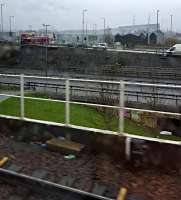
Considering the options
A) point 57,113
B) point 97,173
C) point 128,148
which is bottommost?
point 57,113

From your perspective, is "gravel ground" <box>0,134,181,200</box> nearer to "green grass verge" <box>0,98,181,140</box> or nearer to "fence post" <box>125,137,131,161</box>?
"fence post" <box>125,137,131,161</box>

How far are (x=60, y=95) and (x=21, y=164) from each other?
83.2ft

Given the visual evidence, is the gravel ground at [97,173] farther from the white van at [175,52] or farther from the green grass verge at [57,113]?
the white van at [175,52]

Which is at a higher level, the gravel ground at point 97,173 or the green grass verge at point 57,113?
the gravel ground at point 97,173

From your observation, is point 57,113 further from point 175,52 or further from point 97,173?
point 175,52

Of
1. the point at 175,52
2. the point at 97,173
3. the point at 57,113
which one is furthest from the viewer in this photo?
the point at 175,52

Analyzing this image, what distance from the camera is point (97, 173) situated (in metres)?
7.14

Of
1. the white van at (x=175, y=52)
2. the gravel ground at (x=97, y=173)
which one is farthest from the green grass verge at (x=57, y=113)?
the white van at (x=175, y=52)

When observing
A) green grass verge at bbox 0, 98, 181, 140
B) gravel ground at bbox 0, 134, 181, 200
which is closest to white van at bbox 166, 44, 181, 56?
green grass verge at bbox 0, 98, 181, 140

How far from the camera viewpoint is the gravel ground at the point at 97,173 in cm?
657

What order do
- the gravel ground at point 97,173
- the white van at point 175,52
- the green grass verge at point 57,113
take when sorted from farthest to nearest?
the white van at point 175,52
the green grass verge at point 57,113
the gravel ground at point 97,173

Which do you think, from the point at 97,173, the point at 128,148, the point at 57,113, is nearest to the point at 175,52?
the point at 57,113

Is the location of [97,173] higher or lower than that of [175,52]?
lower

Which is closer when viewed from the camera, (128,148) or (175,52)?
(128,148)
